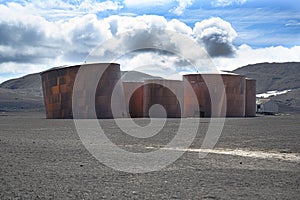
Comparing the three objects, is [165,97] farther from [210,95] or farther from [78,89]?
[78,89]

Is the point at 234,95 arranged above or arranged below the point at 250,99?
above

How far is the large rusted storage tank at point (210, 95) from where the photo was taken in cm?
5295

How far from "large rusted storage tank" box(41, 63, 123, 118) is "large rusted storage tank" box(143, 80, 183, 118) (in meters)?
6.78

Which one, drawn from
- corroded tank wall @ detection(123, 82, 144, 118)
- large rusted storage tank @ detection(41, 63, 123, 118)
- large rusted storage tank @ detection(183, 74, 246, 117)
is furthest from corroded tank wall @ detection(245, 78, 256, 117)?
large rusted storage tank @ detection(41, 63, 123, 118)

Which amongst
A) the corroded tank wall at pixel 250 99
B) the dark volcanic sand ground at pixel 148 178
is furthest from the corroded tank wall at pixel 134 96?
the dark volcanic sand ground at pixel 148 178

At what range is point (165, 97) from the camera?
52500mm

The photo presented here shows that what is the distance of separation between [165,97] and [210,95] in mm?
5499

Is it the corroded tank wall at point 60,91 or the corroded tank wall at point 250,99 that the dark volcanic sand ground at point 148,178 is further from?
the corroded tank wall at point 250,99

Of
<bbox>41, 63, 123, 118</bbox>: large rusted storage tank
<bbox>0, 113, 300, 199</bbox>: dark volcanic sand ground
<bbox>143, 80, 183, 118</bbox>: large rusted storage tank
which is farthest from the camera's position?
<bbox>143, 80, 183, 118</bbox>: large rusted storage tank

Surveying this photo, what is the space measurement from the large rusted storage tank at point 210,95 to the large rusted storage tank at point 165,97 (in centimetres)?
130

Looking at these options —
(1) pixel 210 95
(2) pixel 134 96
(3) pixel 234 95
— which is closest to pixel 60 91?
(2) pixel 134 96

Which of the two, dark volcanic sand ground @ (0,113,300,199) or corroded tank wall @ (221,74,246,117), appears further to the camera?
corroded tank wall @ (221,74,246,117)

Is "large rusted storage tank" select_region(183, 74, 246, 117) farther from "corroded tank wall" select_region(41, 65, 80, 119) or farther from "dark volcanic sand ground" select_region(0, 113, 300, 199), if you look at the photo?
"dark volcanic sand ground" select_region(0, 113, 300, 199)

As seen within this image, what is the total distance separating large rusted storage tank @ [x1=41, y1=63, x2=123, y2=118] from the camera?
43.3m
